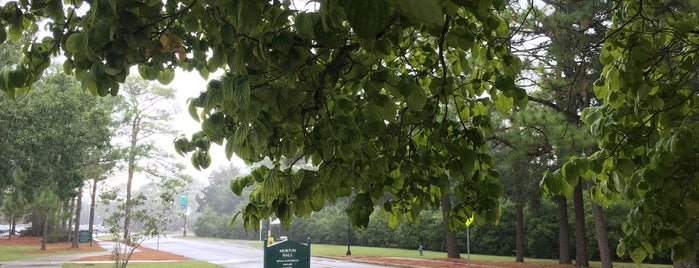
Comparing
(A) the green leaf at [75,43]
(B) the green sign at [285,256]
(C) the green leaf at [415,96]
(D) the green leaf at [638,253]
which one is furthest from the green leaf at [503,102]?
(B) the green sign at [285,256]

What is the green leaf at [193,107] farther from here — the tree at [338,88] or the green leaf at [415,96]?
the green leaf at [415,96]

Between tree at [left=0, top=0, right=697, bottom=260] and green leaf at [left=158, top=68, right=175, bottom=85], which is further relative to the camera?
green leaf at [left=158, top=68, right=175, bottom=85]

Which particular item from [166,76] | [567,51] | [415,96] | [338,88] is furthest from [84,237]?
[415,96]

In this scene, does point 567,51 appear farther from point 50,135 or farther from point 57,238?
point 57,238

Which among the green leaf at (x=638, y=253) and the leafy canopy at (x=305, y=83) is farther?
the green leaf at (x=638, y=253)

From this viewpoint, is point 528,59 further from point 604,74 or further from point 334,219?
point 334,219

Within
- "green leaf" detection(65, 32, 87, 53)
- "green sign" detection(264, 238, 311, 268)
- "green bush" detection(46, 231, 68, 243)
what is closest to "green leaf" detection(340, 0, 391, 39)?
"green leaf" detection(65, 32, 87, 53)

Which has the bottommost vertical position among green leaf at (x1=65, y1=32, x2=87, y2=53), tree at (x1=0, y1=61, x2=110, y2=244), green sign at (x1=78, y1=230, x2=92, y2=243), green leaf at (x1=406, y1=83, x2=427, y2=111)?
green sign at (x1=78, y1=230, x2=92, y2=243)

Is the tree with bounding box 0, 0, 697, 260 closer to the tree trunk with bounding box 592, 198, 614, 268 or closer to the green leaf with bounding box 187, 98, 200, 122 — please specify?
the green leaf with bounding box 187, 98, 200, 122

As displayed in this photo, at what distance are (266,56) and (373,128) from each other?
124 cm

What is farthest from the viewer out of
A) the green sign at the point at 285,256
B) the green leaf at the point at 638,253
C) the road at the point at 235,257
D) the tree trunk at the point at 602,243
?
the road at the point at 235,257

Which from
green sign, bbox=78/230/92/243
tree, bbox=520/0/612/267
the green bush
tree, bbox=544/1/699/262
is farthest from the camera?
the green bush

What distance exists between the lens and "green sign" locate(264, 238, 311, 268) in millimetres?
9492

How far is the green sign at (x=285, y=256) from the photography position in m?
9.49
